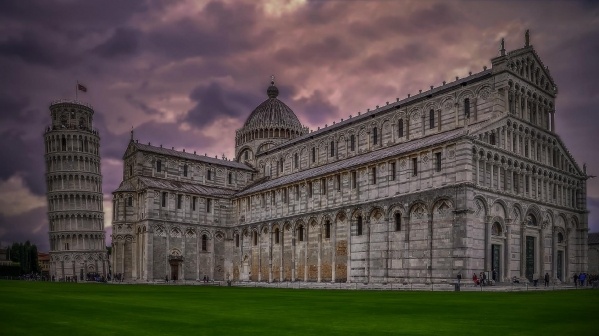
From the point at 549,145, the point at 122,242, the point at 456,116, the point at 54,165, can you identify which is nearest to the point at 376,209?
the point at 456,116

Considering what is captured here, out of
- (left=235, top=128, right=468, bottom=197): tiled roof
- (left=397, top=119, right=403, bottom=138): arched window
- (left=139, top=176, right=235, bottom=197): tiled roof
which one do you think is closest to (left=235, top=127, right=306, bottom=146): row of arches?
(left=139, top=176, right=235, bottom=197): tiled roof

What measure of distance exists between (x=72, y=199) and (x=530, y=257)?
8608 centimetres

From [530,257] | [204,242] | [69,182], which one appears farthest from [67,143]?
[530,257]

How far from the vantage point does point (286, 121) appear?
95938 mm

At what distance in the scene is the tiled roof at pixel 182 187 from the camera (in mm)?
75625

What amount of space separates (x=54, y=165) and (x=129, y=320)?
336ft

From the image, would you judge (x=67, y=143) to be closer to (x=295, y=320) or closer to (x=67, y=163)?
(x=67, y=163)

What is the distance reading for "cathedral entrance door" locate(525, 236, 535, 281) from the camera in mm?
53969

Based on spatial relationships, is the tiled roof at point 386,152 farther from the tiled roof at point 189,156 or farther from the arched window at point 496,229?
the arched window at point 496,229

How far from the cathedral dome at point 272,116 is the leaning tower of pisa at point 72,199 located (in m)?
35.9

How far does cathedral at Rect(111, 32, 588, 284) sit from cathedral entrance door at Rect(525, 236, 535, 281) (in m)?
0.20

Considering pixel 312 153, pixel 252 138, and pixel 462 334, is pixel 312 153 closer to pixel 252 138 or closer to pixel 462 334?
pixel 252 138

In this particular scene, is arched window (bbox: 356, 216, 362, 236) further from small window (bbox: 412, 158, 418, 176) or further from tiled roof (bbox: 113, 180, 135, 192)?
tiled roof (bbox: 113, 180, 135, 192)

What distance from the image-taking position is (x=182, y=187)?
78812 mm
